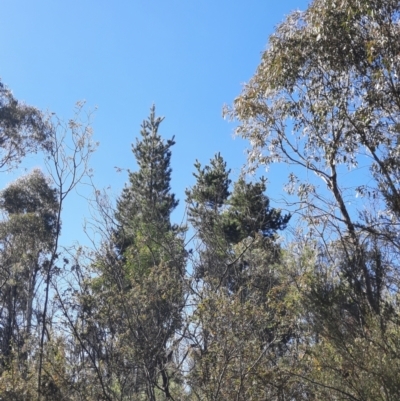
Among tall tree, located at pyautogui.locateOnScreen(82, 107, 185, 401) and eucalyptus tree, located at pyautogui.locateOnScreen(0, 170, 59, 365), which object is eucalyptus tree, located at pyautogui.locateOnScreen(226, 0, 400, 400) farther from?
eucalyptus tree, located at pyautogui.locateOnScreen(0, 170, 59, 365)

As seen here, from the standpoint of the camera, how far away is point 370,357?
564 centimetres

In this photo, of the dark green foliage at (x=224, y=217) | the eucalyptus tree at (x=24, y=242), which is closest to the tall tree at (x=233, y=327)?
the dark green foliage at (x=224, y=217)

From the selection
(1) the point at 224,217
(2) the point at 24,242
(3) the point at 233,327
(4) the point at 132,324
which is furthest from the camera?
(1) the point at 224,217

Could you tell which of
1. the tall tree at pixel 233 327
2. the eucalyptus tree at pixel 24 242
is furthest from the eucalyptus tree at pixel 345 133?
the eucalyptus tree at pixel 24 242

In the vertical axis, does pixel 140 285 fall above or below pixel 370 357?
above

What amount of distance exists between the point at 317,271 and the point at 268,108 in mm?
2630

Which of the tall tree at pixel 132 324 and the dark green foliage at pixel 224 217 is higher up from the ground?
the dark green foliage at pixel 224 217

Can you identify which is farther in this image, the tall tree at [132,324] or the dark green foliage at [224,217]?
the dark green foliage at [224,217]

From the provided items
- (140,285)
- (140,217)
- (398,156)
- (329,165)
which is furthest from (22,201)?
(398,156)

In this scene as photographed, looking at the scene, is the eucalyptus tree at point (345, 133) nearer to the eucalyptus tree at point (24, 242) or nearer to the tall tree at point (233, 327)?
the tall tree at point (233, 327)

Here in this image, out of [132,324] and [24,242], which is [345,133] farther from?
[24,242]

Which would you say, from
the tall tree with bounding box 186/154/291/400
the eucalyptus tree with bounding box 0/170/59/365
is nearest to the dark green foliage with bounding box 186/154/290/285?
the tall tree with bounding box 186/154/291/400

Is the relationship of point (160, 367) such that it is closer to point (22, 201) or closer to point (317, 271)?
point (317, 271)

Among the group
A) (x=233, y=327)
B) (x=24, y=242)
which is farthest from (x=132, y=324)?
(x=24, y=242)
